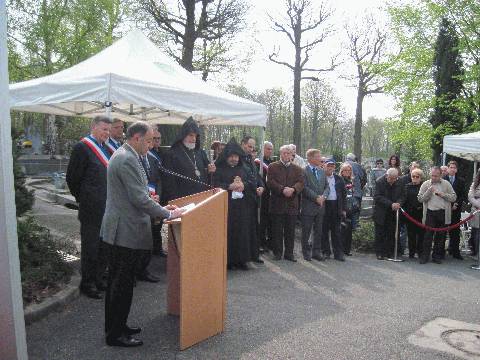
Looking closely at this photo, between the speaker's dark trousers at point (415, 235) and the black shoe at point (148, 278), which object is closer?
the black shoe at point (148, 278)

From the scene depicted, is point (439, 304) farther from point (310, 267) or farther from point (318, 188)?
point (318, 188)

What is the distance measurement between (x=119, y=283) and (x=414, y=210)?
7039 millimetres

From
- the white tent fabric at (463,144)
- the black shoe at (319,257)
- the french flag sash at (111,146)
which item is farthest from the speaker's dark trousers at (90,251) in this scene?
the white tent fabric at (463,144)

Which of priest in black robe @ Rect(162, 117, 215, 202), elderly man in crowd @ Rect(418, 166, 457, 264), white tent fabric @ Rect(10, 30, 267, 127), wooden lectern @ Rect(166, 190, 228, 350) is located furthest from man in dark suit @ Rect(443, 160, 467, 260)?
wooden lectern @ Rect(166, 190, 228, 350)

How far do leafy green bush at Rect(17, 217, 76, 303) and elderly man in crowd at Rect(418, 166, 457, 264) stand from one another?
6.32m

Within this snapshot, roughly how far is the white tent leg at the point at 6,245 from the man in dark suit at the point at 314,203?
6.59m

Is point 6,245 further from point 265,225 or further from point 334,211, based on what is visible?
point 265,225

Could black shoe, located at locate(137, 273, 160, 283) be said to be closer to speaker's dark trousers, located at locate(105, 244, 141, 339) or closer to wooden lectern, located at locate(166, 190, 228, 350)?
wooden lectern, located at locate(166, 190, 228, 350)

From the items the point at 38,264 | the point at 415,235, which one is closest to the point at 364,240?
the point at 415,235

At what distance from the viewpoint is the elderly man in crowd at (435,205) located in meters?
8.95

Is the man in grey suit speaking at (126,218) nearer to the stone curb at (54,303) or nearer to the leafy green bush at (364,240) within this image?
the stone curb at (54,303)

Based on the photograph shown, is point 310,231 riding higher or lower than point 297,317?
higher

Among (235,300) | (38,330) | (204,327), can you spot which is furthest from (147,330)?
(235,300)

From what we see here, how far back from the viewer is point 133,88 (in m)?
6.39
